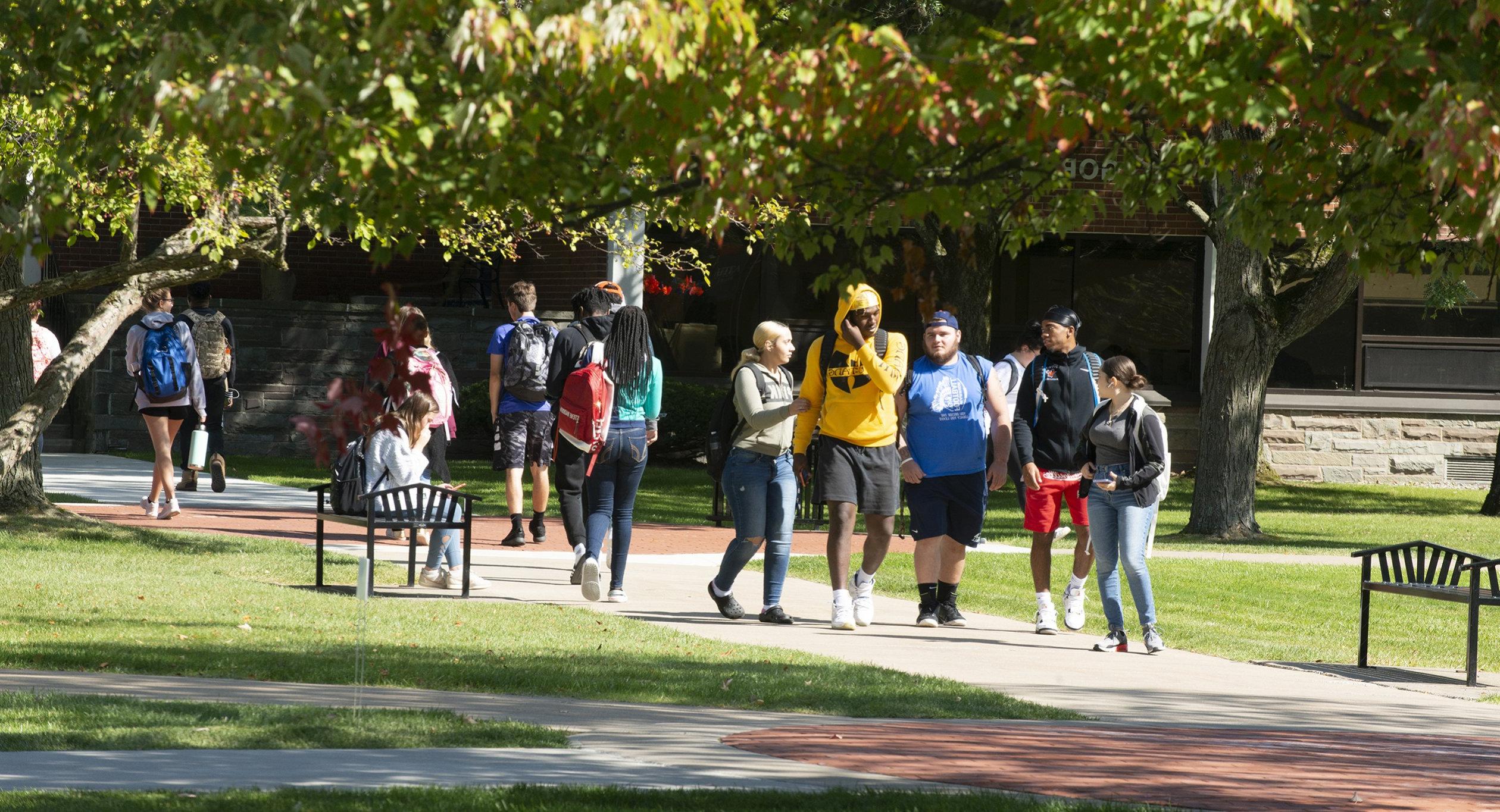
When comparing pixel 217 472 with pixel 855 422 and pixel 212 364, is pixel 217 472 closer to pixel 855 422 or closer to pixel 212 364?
pixel 212 364

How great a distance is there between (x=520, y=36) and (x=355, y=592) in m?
7.49

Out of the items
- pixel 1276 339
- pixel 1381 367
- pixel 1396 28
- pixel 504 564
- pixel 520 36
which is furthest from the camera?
pixel 1381 367

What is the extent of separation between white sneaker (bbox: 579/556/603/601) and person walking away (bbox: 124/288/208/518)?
516 centimetres

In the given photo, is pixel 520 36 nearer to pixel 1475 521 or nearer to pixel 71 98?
pixel 71 98

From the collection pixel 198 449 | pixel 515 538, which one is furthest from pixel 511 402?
pixel 198 449

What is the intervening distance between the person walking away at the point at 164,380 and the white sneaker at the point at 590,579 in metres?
5.16

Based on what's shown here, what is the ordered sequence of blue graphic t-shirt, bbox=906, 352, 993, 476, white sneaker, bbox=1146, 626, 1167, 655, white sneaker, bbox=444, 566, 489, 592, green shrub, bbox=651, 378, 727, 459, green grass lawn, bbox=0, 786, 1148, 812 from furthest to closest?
green shrub, bbox=651, 378, 727, 459 → white sneaker, bbox=444, 566, 489, 592 → blue graphic t-shirt, bbox=906, 352, 993, 476 → white sneaker, bbox=1146, 626, 1167, 655 → green grass lawn, bbox=0, 786, 1148, 812

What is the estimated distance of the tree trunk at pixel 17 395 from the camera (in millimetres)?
13039

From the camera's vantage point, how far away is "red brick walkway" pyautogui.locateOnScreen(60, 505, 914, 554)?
13.7m

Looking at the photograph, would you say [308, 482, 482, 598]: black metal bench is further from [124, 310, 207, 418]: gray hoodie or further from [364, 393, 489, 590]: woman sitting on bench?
[124, 310, 207, 418]: gray hoodie

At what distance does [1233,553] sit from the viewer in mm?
15633

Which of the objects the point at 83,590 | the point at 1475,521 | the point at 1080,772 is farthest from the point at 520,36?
the point at 1475,521

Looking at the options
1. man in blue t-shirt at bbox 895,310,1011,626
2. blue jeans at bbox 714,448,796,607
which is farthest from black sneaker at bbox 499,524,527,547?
man in blue t-shirt at bbox 895,310,1011,626

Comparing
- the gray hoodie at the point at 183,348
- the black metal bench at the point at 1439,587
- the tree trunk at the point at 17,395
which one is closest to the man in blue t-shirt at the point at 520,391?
the gray hoodie at the point at 183,348
